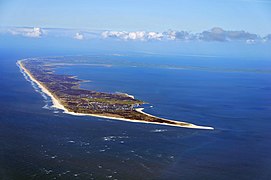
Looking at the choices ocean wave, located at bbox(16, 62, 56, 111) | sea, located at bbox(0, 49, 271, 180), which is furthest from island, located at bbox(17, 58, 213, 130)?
sea, located at bbox(0, 49, 271, 180)

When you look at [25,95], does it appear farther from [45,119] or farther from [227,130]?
[227,130]

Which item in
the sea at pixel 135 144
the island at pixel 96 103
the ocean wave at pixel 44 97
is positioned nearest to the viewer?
the sea at pixel 135 144

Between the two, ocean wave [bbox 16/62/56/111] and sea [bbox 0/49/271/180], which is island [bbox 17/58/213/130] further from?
sea [bbox 0/49/271/180]

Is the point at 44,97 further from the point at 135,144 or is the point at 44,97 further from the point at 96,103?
the point at 135,144

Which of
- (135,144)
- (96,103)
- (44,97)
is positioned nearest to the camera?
(135,144)

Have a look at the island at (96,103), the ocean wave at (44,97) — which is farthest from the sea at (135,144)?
the island at (96,103)

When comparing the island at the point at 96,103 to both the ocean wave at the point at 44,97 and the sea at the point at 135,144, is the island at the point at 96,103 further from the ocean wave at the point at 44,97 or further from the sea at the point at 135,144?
the sea at the point at 135,144

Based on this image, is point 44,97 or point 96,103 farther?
point 44,97

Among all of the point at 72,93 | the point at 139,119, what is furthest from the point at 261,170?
the point at 72,93

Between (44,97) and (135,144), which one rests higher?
(135,144)

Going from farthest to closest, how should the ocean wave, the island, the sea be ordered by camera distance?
the ocean wave < the island < the sea

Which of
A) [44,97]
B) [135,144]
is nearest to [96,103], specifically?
[44,97]
